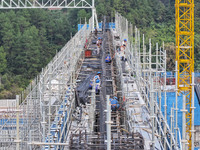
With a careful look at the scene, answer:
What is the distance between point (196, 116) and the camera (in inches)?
1344

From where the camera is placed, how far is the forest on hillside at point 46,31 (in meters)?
53.2

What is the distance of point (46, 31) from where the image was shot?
6375 centimetres

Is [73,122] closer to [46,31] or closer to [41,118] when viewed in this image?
[41,118]

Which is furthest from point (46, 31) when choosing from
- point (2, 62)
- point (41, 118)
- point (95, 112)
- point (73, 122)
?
point (95, 112)

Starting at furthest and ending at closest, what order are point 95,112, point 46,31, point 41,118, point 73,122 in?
point 46,31 < point 73,122 < point 41,118 < point 95,112

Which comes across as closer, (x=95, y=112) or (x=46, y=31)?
(x=95, y=112)

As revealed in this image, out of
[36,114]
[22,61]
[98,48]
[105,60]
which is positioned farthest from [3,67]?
[36,114]

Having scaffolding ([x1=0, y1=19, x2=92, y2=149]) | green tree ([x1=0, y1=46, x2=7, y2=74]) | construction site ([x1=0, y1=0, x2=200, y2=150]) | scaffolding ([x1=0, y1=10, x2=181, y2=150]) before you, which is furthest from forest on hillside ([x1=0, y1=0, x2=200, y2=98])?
scaffolding ([x1=0, y1=19, x2=92, y2=149])

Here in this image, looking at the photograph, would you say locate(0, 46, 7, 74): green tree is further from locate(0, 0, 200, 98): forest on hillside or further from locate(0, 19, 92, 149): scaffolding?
locate(0, 19, 92, 149): scaffolding

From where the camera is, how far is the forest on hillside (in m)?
53.2

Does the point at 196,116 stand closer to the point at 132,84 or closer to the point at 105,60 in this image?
the point at 105,60

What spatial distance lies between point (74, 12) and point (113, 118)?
5208 centimetres

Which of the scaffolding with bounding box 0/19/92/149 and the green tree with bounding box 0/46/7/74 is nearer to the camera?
the scaffolding with bounding box 0/19/92/149

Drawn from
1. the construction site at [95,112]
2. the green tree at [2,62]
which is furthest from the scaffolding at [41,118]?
the green tree at [2,62]
